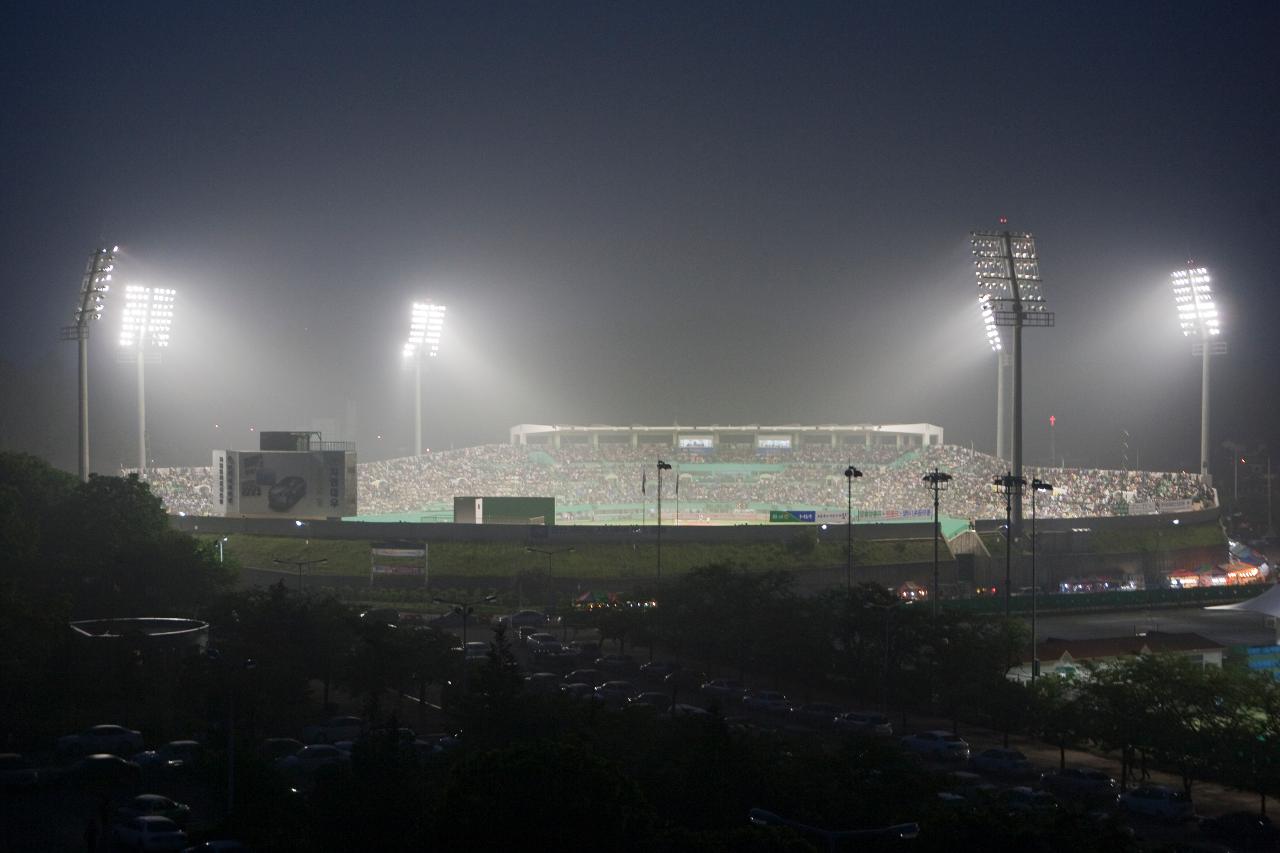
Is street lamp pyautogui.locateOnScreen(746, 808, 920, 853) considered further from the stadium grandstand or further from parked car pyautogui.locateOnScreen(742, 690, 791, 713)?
the stadium grandstand

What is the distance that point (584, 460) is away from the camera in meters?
69.9

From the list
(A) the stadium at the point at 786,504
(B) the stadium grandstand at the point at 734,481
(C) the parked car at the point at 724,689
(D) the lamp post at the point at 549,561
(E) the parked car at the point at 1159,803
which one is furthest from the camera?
(B) the stadium grandstand at the point at 734,481

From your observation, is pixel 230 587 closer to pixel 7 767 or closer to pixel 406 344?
pixel 7 767

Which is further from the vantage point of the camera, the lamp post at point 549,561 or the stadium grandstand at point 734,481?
the stadium grandstand at point 734,481

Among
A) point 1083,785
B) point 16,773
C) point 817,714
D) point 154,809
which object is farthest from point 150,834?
point 1083,785

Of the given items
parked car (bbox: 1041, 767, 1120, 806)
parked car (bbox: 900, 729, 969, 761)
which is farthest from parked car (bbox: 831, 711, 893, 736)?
parked car (bbox: 1041, 767, 1120, 806)

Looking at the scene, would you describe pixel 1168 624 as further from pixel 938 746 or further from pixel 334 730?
pixel 334 730

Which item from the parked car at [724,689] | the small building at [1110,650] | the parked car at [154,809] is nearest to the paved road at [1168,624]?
the small building at [1110,650]

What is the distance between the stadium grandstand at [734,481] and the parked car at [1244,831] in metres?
27.8

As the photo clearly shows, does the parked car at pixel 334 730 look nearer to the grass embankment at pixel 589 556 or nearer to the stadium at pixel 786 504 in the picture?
the grass embankment at pixel 589 556

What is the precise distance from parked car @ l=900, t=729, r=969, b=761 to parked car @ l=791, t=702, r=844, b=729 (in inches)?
74.2

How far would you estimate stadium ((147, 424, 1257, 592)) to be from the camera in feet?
140

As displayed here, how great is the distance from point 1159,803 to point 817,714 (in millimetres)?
6993

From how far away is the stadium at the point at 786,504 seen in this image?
4269cm
